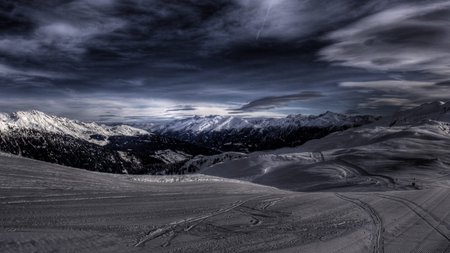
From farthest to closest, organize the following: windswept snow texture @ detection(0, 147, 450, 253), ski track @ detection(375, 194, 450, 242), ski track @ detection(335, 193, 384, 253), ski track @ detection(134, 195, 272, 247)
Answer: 1. ski track @ detection(375, 194, 450, 242)
2. ski track @ detection(335, 193, 384, 253)
3. ski track @ detection(134, 195, 272, 247)
4. windswept snow texture @ detection(0, 147, 450, 253)

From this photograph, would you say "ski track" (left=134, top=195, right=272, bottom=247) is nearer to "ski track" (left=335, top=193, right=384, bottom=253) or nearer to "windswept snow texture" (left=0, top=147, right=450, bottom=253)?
"windswept snow texture" (left=0, top=147, right=450, bottom=253)

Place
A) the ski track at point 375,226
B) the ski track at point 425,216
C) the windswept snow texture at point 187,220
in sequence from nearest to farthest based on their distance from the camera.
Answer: the windswept snow texture at point 187,220 < the ski track at point 375,226 < the ski track at point 425,216

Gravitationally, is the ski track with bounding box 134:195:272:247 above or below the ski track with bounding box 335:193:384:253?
above

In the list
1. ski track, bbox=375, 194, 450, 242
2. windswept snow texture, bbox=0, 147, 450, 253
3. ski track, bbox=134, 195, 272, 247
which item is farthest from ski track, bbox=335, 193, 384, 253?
ski track, bbox=134, 195, 272, 247

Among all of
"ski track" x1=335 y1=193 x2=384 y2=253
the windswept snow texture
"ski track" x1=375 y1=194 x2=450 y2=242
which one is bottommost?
"ski track" x1=375 y1=194 x2=450 y2=242

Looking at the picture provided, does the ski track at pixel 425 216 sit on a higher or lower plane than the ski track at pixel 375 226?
lower

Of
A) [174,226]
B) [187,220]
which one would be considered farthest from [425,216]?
[174,226]

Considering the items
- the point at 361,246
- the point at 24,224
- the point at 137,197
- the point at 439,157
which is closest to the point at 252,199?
the point at 137,197

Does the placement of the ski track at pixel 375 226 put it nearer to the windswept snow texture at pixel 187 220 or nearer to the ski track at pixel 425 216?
the windswept snow texture at pixel 187 220

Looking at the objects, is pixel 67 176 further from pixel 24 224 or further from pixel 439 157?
pixel 439 157

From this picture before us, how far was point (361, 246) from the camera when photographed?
8.01 metres

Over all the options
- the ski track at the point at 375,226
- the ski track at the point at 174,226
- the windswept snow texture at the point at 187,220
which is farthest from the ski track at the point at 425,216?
the ski track at the point at 174,226

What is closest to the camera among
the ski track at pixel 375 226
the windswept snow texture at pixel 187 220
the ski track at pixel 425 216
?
the windswept snow texture at pixel 187 220

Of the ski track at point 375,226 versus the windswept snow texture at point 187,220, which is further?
the ski track at point 375,226
